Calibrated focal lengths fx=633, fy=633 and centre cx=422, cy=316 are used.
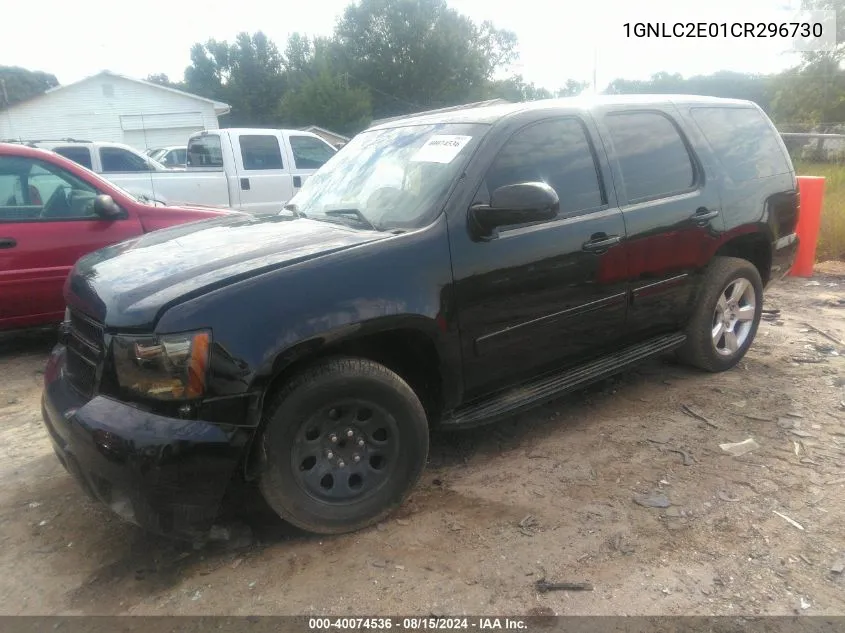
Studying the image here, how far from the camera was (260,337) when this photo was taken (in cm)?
235

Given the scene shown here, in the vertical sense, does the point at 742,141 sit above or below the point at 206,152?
below

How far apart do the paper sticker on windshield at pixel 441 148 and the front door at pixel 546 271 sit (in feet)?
0.67

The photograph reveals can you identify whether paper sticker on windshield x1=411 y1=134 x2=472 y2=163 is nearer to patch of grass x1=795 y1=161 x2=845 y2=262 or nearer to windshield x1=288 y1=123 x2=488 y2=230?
windshield x1=288 y1=123 x2=488 y2=230

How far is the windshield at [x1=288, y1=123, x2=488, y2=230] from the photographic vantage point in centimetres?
301

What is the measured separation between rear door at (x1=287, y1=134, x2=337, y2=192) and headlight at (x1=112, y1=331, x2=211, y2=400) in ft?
27.8

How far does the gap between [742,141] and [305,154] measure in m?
7.83

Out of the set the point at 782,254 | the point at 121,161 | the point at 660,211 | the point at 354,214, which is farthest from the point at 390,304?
the point at 121,161

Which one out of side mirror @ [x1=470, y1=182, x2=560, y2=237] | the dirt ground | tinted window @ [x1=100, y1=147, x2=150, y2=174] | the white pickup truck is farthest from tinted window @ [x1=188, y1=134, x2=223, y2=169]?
side mirror @ [x1=470, y1=182, x2=560, y2=237]

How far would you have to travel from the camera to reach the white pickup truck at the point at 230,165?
959 cm

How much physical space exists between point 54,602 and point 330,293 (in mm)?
1570

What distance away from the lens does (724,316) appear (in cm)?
432

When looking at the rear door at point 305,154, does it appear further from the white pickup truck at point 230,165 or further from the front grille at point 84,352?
the front grille at point 84,352

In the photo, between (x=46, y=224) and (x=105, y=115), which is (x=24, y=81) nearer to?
(x=105, y=115)

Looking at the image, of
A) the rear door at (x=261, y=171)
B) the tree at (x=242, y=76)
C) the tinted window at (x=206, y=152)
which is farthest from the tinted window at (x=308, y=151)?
the tree at (x=242, y=76)
